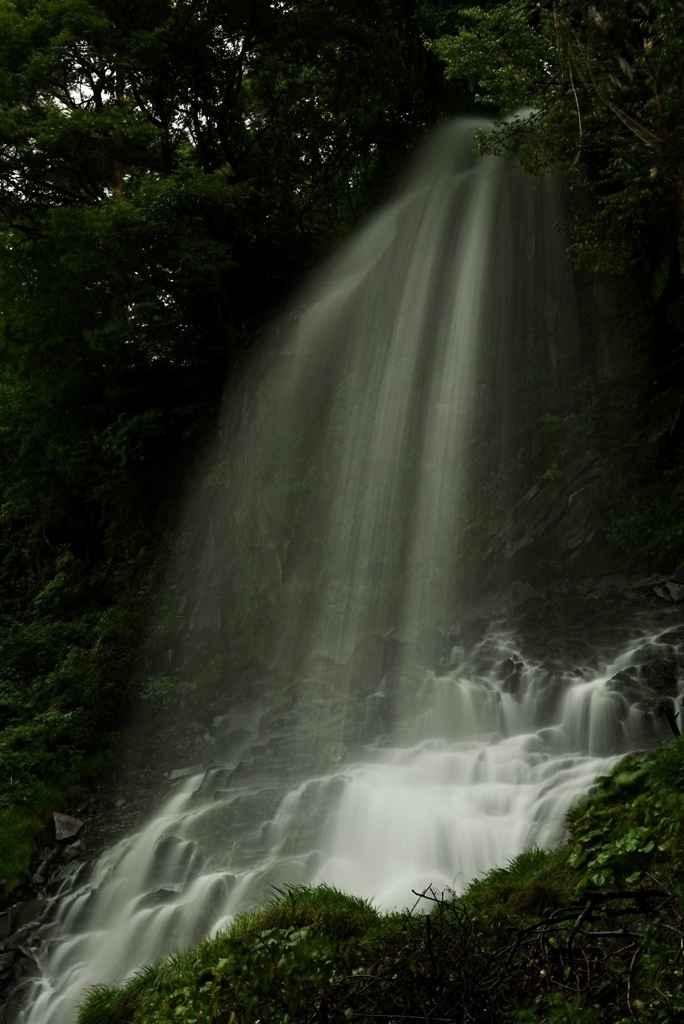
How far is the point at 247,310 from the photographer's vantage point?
1519 centimetres

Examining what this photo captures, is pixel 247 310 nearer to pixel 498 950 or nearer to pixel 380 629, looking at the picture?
pixel 380 629

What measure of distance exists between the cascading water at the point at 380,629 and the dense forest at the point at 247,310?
1026 mm

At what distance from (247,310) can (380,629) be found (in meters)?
7.81

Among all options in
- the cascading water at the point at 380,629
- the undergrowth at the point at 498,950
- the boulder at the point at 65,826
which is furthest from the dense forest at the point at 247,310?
the cascading water at the point at 380,629

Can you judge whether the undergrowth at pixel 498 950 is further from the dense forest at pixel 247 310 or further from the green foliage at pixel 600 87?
the green foliage at pixel 600 87

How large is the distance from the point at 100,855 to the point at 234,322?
9.71 metres

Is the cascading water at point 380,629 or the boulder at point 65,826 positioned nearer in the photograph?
the cascading water at point 380,629

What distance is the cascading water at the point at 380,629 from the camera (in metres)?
6.71

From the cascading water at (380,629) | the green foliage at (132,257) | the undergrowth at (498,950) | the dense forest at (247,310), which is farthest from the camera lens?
the green foliage at (132,257)

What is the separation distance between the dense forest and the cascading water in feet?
3.37

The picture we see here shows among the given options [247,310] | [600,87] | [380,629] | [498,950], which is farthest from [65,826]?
[247,310]

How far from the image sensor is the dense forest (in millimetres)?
4012

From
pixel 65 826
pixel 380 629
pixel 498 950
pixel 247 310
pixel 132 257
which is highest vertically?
pixel 247 310

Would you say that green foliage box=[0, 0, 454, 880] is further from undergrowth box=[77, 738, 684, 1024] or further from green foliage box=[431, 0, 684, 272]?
undergrowth box=[77, 738, 684, 1024]
